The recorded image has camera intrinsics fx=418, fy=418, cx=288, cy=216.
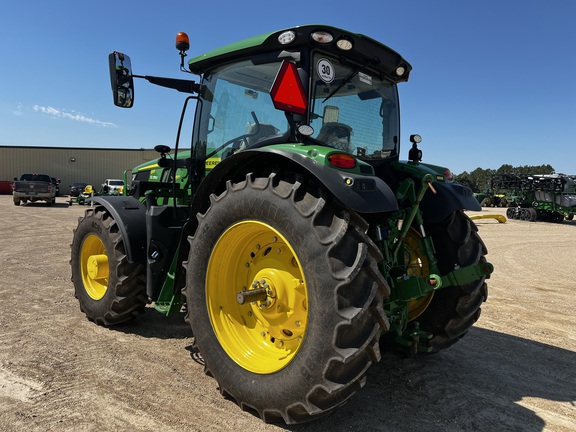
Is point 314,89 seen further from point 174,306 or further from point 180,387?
point 180,387

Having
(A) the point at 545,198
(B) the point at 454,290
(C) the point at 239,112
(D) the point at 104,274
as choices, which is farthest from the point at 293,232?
(A) the point at 545,198

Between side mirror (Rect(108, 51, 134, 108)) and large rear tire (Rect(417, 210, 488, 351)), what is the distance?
2774mm

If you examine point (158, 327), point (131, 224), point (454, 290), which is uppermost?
point (131, 224)

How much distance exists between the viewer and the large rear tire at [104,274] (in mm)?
3795

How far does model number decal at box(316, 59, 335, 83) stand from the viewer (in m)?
2.83

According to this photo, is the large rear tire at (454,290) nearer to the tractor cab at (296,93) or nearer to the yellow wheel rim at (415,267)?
the yellow wheel rim at (415,267)

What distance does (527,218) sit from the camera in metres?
23.0

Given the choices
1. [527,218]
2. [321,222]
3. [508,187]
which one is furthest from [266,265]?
[508,187]

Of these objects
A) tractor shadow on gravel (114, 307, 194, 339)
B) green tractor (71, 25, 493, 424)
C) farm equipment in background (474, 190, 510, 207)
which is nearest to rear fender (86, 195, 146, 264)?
green tractor (71, 25, 493, 424)

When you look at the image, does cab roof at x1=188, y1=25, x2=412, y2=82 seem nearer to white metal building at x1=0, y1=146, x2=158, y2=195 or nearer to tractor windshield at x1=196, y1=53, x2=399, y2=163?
tractor windshield at x1=196, y1=53, x2=399, y2=163

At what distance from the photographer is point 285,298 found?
105 inches

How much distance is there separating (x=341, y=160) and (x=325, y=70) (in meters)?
0.81

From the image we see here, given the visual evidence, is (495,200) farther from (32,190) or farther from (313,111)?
(313,111)

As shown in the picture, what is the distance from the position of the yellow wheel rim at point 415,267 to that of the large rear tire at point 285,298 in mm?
1274
